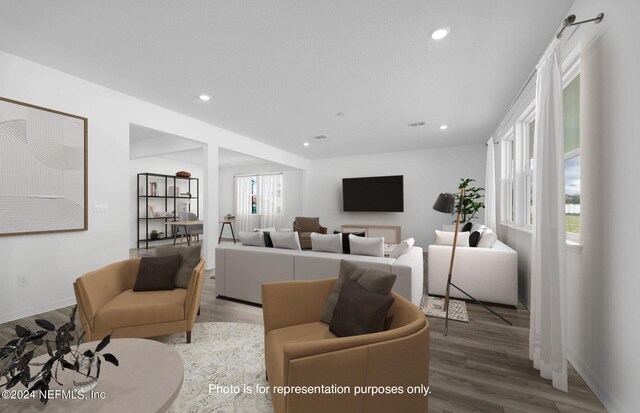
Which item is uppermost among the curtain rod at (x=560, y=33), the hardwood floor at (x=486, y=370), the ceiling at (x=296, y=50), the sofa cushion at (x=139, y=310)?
the ceiling at (x=296, y=50)

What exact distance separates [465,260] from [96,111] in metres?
5.13

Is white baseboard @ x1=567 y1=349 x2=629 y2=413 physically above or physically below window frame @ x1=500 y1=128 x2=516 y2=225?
below

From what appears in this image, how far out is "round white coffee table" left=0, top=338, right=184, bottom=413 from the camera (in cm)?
112

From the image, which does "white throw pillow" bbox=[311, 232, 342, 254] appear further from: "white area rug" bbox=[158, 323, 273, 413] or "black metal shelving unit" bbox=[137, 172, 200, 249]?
"black metal shelving unit" bbox=[137, 172, 200, 249]

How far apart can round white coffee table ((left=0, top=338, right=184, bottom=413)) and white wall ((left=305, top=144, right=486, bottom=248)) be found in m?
6.65

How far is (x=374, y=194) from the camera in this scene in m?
7.57

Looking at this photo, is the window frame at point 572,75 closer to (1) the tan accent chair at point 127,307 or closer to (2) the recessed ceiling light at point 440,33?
(2) the recessed ceiling light at point 440,33

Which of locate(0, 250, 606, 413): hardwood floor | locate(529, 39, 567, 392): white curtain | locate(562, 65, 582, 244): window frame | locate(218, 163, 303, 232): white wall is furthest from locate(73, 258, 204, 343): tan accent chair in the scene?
locate(218, 163, 303, 232): white wall

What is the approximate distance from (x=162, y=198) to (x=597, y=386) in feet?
30.0

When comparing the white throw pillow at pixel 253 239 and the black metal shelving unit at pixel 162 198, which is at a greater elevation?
the black metal shelving unit at pixel 162 198

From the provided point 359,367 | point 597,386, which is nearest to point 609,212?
point 597,386

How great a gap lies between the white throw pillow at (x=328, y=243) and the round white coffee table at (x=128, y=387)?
74.4 inches

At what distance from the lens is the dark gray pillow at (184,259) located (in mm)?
2676

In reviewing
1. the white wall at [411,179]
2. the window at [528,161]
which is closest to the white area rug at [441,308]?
the window at [528,161]
